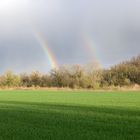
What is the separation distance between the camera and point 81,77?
109750 mm

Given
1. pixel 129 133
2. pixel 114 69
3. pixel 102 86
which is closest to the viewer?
pixel 129 133

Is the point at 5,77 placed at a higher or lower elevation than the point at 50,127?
higher

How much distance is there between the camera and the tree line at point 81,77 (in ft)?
356

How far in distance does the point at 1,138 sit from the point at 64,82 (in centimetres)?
9952

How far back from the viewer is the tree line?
108 m

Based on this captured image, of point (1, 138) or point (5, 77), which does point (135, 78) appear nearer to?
point (5, 77)

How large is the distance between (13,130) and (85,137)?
11.0ft

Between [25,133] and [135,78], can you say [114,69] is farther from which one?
[25,133]

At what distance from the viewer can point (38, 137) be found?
12.9m

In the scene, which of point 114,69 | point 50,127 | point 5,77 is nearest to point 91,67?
point 114,69

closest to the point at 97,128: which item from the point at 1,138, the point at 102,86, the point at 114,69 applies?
the point at 1,138

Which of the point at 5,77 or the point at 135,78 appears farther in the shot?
the point at 5,77

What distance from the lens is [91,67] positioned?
116 meters

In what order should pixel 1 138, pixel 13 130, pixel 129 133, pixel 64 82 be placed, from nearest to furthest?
1. pixel 1 138
2. pixel 129 133
3. pixel 13 130
4. pixel 64 82
